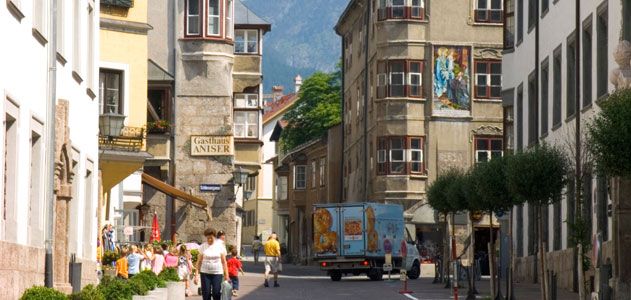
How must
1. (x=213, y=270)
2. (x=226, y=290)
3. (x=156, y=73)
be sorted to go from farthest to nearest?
(x=156, y=73), (x=213, y=270), (x=226, y=290)

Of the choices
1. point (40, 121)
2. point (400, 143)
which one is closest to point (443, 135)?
point (400, 143)

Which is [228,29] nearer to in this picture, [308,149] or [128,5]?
[128,5]

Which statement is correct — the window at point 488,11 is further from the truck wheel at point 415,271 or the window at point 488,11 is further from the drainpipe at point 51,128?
the drainpipe at point 51,128

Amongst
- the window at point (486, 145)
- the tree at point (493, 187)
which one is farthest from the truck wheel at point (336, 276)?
the tree at point (493, 187)

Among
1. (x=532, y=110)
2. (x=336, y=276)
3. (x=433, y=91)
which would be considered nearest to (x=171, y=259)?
(x=532, y=110)

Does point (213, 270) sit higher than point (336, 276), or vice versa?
point (213, 270)

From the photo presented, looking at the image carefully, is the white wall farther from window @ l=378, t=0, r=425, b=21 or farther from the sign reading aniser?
window @ l=378, t=0, r=425, b=21

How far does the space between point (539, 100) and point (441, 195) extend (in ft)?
13.3

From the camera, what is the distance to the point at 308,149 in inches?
3858

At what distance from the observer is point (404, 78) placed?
71.8 m

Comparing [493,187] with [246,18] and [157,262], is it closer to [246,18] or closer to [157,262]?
[157,262]

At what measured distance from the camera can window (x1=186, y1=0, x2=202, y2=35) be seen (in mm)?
63344

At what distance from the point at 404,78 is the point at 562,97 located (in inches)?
1129

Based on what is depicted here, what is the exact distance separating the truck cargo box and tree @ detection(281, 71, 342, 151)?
47640mm
